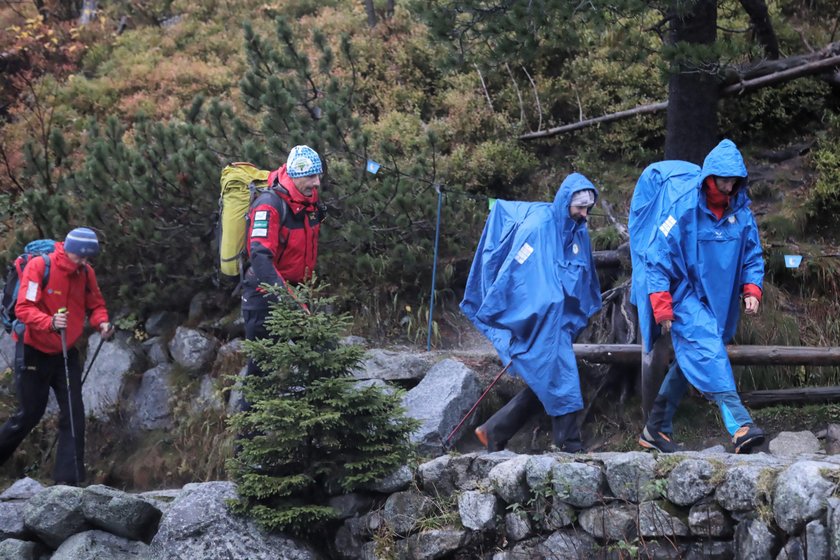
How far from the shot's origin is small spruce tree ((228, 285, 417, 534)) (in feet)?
19.5

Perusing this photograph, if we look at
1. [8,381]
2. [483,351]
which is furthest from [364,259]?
[8,381]

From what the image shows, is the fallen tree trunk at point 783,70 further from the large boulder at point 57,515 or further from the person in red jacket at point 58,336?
the large boulder at point 57,515

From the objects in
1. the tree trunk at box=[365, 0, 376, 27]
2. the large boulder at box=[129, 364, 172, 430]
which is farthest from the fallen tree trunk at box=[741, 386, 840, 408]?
the tree trunk at box=[365, 0, 376, 27]

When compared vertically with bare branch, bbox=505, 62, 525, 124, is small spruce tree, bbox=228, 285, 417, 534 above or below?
below

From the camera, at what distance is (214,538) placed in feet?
19.6

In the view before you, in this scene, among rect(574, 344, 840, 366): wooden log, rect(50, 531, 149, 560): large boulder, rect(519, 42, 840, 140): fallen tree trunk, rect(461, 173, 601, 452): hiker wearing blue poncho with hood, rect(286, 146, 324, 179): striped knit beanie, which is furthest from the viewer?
rect(519, 42, 840, 140): fallen tree trunk

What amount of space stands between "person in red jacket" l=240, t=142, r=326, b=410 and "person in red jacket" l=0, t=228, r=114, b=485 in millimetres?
1529

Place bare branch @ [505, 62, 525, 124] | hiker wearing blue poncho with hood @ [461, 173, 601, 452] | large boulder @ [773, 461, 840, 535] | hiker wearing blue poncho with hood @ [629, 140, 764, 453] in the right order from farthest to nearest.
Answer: bare branch @ [505, 62, 525, 124] → hiker wearing blue poncho with hood @ [461, 173, 601, 452] → hiker wearing blue poncho with hood @ [629, 140, 764, 453] → large boulder @ [773, 461, 840, 535]

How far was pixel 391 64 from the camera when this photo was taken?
557 inches

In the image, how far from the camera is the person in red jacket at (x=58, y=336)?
719 cm

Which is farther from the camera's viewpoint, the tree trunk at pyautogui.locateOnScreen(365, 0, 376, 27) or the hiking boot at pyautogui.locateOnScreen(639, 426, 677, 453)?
the tree trunk at pyautogui.locateOnScreen(365, 0, 376, 27)

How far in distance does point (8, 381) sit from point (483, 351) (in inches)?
227

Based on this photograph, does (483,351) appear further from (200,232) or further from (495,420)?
(200,232)

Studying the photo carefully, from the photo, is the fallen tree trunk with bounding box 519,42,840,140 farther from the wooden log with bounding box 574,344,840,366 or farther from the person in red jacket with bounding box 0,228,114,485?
the person in red jacket with bounding box 0,228,114,485
